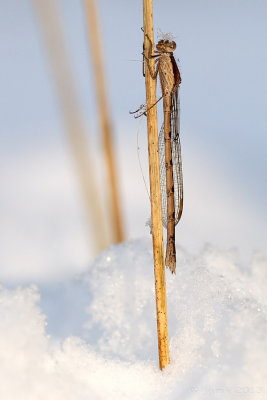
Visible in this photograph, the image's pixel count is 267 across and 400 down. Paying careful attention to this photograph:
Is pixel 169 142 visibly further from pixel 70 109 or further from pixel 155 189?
pixel 70 109

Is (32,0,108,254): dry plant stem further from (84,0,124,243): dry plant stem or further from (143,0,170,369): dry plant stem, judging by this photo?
(143,0,170,369): dry plant stem

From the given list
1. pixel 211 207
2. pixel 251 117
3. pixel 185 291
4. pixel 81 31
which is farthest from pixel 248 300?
pixel 81 31

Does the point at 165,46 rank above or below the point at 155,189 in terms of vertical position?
above

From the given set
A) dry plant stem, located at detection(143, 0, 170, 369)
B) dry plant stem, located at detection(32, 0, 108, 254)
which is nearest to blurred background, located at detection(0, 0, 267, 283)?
dry plant stem, located at detection(32, 0, 108, 254)

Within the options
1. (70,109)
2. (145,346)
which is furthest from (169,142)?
(70,109)

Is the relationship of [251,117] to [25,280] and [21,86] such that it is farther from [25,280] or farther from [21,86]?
[25,280]

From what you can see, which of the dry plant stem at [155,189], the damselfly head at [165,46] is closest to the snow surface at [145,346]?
the dry plant stem at [155,189]
